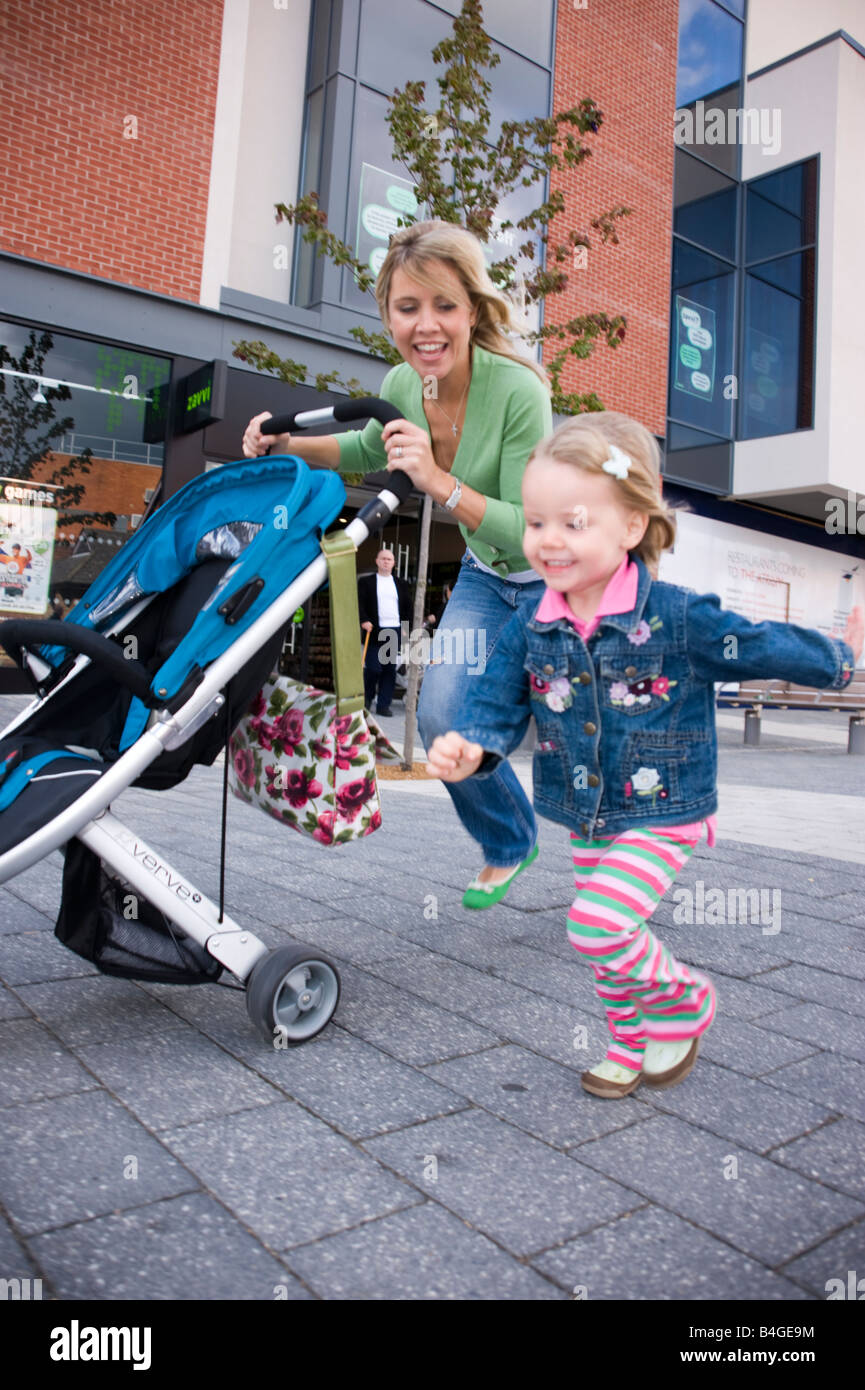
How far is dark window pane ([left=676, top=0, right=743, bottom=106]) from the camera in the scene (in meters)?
16.4

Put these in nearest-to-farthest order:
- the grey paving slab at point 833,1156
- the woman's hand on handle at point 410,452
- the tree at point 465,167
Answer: the grey paving slab at point 833,1156 < the woman's hand on handle at point 410,452 < the tree at point 465,167

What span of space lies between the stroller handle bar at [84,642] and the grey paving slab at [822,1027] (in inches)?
70.4

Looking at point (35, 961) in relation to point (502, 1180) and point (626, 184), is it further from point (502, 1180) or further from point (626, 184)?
point (626, 184)

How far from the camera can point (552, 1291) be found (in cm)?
144

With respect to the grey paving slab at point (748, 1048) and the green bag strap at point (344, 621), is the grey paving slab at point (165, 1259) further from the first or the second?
the grey paving slab at point (748, 1048)

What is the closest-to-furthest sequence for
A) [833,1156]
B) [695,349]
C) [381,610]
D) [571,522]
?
1. [833,1156]
2. [571,522]
3. [381,610]
4. [695,349]

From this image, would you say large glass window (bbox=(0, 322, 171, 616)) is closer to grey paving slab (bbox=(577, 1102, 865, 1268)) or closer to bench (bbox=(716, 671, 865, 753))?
bench (bbox=(716, 671, 865, 753))

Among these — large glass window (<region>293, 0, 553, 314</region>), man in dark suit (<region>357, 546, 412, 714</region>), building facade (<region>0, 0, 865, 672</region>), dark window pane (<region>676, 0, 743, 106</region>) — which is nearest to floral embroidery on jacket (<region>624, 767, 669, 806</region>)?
man in dark suit (<region>357, 546, 412, 714</region>)

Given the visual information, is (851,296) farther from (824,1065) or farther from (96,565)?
(824,1065)

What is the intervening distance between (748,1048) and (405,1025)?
838mm

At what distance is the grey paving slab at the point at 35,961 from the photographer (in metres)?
2.67

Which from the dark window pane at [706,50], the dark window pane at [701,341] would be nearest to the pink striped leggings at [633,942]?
the dark window pane at [701,341]

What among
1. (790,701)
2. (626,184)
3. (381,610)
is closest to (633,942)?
(381,610)

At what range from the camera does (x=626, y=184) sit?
15.3 m
